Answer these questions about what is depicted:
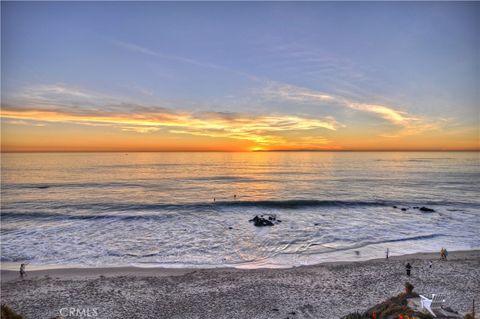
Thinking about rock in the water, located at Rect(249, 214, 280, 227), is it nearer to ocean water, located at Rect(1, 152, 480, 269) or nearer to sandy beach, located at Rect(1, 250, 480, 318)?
ocean water, located at Rect(1, 152, 480, 269)

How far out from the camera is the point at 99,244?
29781 mm

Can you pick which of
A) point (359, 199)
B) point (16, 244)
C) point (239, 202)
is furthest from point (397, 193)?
point (16, 244)

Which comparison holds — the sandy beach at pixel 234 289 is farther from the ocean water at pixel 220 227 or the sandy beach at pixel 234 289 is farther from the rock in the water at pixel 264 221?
the rock in the water at pixel 264 221

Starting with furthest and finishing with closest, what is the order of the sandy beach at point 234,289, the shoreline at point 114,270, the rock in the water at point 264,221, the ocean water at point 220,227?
the rock in the water at point 264,221 < the ocean water at point 220,227 < the shoreline at point 114,270 < the sandy beach at point 234,289

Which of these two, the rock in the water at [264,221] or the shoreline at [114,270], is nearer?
the shoreline at [114,270]

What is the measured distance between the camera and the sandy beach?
16.5m

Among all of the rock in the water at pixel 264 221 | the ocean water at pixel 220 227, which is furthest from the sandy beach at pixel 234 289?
the rock in the water at pixel 264 221

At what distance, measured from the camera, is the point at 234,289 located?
19.3m

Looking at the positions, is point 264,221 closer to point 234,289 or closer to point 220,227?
point 220,227

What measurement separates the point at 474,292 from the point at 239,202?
129ft

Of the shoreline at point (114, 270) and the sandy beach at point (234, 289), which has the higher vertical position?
the sandy beach at point (234, 289)

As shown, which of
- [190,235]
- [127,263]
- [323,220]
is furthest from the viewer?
[323,220]

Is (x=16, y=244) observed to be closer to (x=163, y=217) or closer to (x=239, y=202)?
(x=163, y=217)

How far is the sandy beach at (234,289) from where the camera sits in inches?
651
